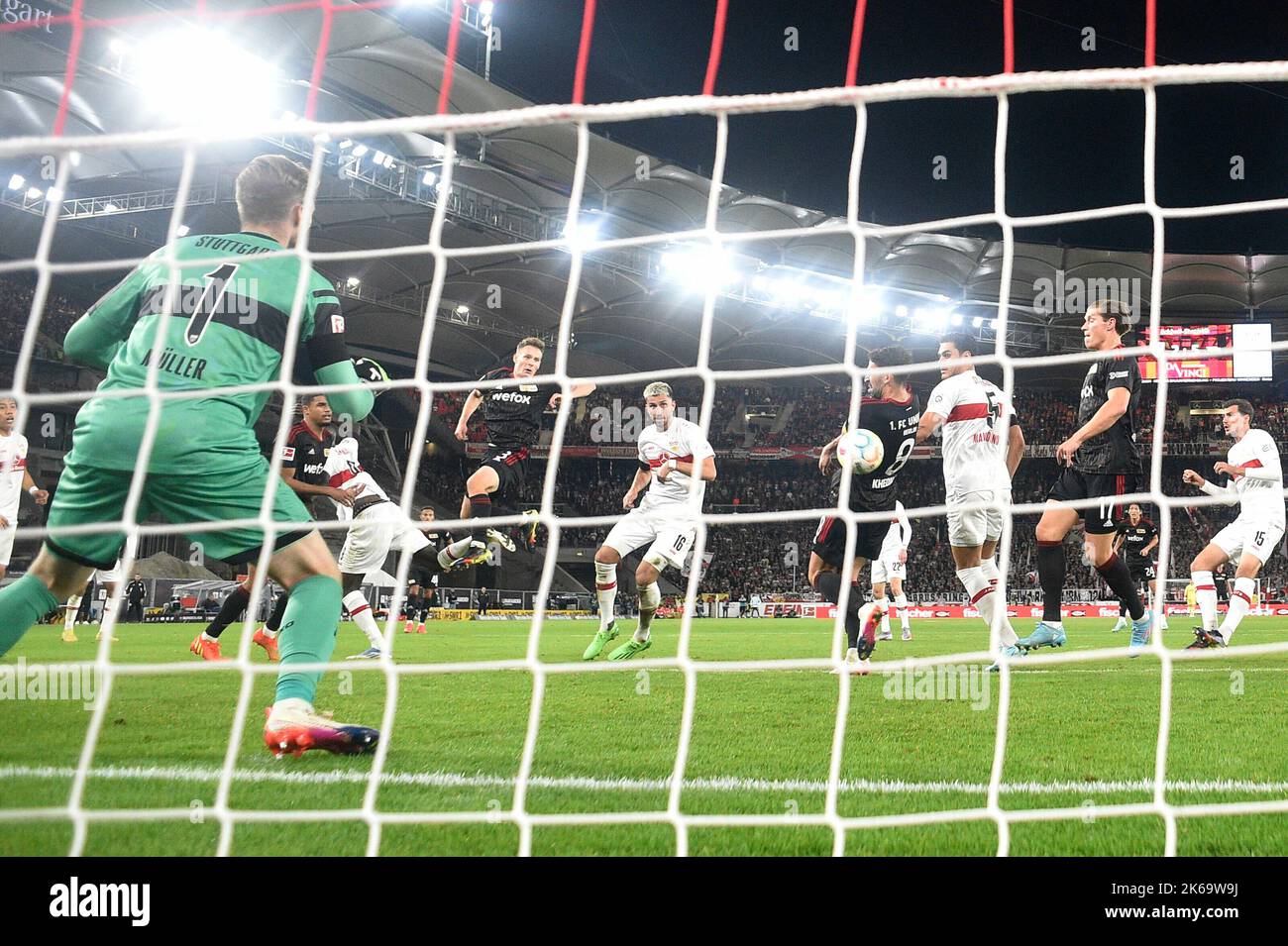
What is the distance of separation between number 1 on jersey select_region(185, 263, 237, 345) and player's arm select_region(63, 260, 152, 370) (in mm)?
233

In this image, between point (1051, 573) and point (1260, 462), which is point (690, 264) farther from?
point (1051, 573)

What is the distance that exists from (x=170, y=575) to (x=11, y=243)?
842 cm

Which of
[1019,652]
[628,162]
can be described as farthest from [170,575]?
[1019,652]

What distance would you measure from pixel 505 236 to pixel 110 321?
19451mm

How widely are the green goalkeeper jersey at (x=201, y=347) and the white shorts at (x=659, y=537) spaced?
3.94 meters

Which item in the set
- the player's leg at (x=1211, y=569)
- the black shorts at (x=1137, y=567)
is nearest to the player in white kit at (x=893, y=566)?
the black shorts at (x=1137, y=567)

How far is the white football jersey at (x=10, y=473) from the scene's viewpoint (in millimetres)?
7309

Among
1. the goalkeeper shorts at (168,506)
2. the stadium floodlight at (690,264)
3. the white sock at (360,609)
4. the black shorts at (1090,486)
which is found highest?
the stadium floodlight at (690,264)

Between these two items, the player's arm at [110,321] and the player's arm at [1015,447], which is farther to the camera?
the player's arm at [1015,447]

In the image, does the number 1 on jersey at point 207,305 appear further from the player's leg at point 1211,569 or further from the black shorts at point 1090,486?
the player's leg at point 1211,569

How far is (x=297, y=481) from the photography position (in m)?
6.45

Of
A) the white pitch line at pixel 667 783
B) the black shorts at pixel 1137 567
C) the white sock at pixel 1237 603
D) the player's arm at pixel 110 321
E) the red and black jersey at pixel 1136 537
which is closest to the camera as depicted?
the white pitch line at pixel 667 783

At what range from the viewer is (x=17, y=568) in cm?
1922

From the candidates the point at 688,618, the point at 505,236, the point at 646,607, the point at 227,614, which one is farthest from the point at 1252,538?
the point at 505,236
